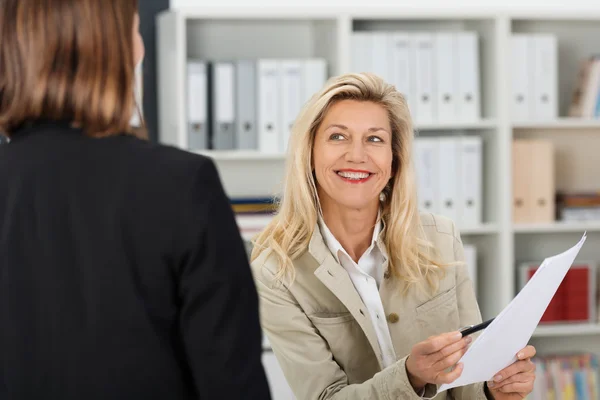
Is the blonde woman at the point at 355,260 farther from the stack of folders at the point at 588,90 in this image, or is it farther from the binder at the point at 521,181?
the stack of folders at the point at 588,90

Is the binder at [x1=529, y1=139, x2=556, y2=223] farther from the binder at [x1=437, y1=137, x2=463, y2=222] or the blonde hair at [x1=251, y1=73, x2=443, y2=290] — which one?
the blonde hair at [x1=251, y1=73, x2=443, y2=290]

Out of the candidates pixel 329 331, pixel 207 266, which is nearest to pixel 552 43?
pixel 329 331

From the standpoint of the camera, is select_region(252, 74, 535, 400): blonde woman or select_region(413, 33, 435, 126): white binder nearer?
select_region(252, 74, 535, 400): blonde woman

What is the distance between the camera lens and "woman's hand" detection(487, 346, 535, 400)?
1.71 m

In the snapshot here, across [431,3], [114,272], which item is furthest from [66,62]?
[431,3]

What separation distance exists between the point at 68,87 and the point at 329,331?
3.15ft

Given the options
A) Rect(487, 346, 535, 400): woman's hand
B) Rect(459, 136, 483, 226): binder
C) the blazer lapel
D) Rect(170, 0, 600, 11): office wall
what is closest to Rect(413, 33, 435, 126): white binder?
Rect(459, 136, 483, 226): binder

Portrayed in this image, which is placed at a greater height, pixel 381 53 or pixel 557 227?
pixel 381 53

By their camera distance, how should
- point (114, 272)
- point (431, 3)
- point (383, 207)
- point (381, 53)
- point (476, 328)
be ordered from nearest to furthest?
1. point (114, 272)
2. point (476, 328)
3. point (383, 207)
4. point (381, 53)
5. point (431, 3)

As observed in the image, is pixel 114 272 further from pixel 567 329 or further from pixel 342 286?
pixel 567 329

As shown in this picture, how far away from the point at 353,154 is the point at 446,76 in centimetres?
172

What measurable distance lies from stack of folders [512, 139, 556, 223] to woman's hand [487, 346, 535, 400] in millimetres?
1937

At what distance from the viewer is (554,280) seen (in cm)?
158

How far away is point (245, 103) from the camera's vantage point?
3.40 meters
